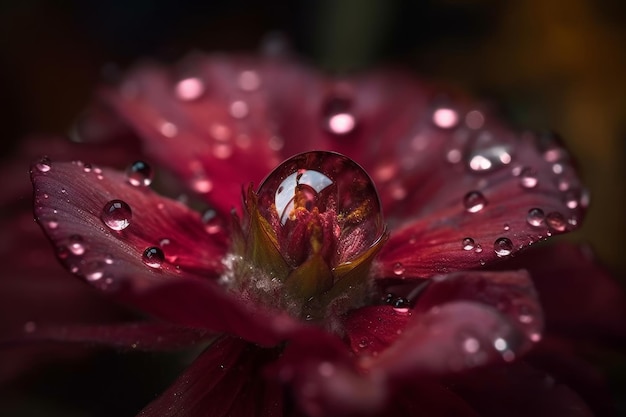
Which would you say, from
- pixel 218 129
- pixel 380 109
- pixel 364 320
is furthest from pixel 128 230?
pixel 380 109

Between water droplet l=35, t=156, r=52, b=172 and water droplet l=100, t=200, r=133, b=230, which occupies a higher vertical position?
water droplet l=35, t=156, r=52, b=172

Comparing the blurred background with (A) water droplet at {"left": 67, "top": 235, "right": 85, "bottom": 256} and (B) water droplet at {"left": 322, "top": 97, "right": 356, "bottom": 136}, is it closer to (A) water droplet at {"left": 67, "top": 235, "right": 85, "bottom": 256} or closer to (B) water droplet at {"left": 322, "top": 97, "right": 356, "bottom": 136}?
(B) water droplet at {"left": 322, "top": 97, "right": 356, "bottom": 136}

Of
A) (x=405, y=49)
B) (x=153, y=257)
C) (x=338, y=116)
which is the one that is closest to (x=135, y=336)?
(x=153, y=257)

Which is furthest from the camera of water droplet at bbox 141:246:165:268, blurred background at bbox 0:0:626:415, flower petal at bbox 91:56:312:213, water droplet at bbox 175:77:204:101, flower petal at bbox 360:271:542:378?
blurred background at bbox 0:0:626:415

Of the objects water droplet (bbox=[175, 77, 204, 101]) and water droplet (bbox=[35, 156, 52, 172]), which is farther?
water droplet (bbox=[175, 77, 204, 101])

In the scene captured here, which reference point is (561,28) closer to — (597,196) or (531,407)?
(597,196)

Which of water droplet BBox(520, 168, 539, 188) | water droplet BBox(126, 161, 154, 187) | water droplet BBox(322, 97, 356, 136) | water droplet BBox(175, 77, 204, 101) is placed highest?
water droplet BBox(175, 77, 204, 101)

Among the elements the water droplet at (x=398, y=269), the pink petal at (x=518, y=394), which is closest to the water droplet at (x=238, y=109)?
the water droplet at (x=398, y=269)

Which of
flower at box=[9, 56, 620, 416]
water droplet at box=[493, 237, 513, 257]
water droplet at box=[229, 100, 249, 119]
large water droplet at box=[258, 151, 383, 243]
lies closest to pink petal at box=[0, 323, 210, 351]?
flower at box=[9, 56, 620, 416]

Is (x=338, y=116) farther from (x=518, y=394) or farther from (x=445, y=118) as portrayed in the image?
(x=518, y=394)
